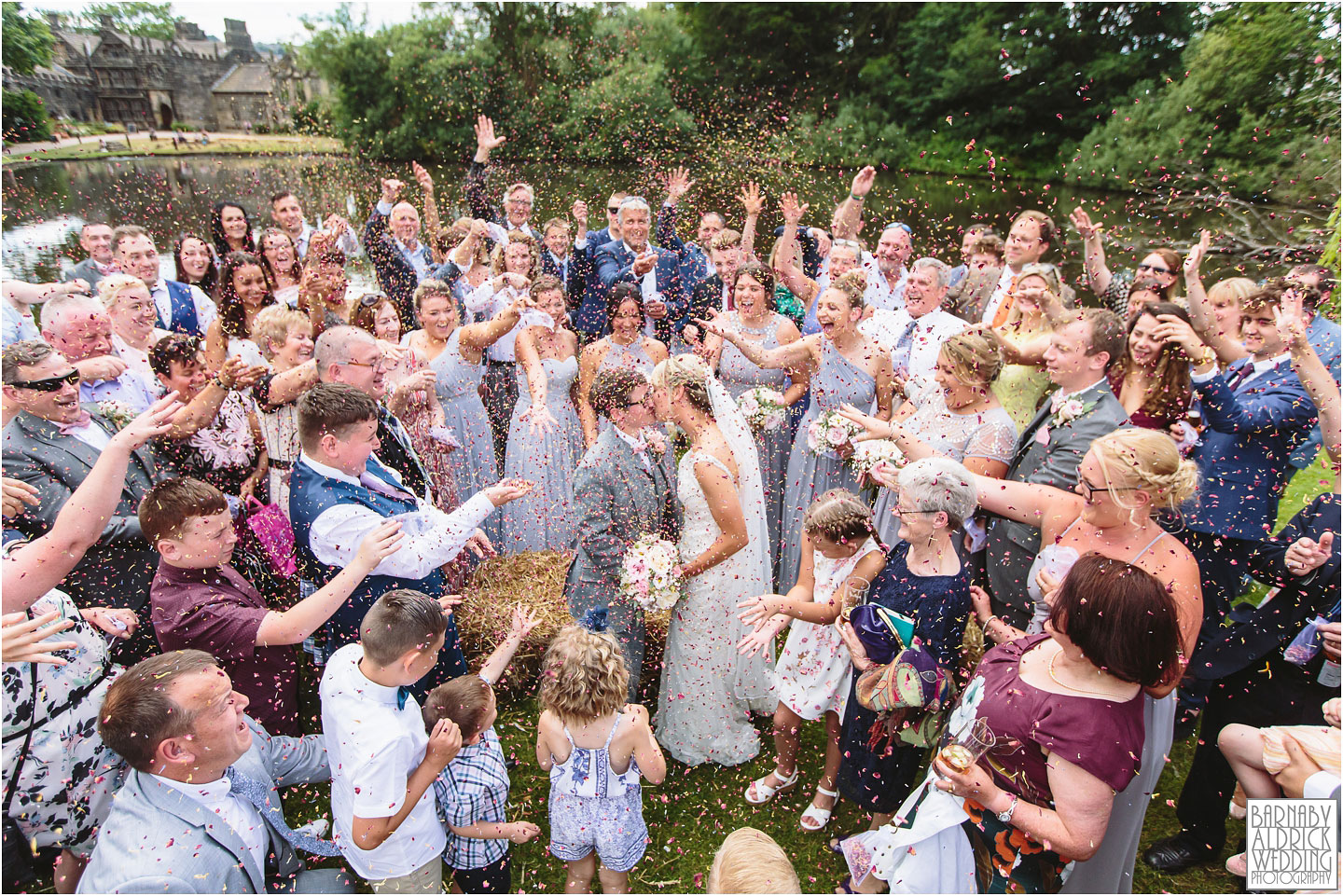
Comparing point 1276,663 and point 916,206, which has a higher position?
point 916,206

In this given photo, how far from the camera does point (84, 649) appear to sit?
3039 millimetres

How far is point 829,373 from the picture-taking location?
5.27m

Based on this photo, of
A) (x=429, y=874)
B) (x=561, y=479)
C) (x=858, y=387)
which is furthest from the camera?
(x=561, y=479)

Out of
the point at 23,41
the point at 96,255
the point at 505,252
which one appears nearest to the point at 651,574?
the point at 505,252

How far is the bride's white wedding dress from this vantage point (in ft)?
13.4

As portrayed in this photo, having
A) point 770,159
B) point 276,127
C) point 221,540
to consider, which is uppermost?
point 276,127

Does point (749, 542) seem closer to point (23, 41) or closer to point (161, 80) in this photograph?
point (23, 41)

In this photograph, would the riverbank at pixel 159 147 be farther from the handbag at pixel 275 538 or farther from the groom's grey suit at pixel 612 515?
the groom's grey suit at pixel 612 515

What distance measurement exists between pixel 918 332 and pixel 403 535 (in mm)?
4220

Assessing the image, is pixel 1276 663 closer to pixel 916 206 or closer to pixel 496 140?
pixel 496 140

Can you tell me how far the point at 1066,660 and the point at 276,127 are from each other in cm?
2718

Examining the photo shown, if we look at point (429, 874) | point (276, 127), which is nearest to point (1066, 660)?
point (429, 874)

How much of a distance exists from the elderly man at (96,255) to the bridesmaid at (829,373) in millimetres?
6041

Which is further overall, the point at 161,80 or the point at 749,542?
the point at 161,80
